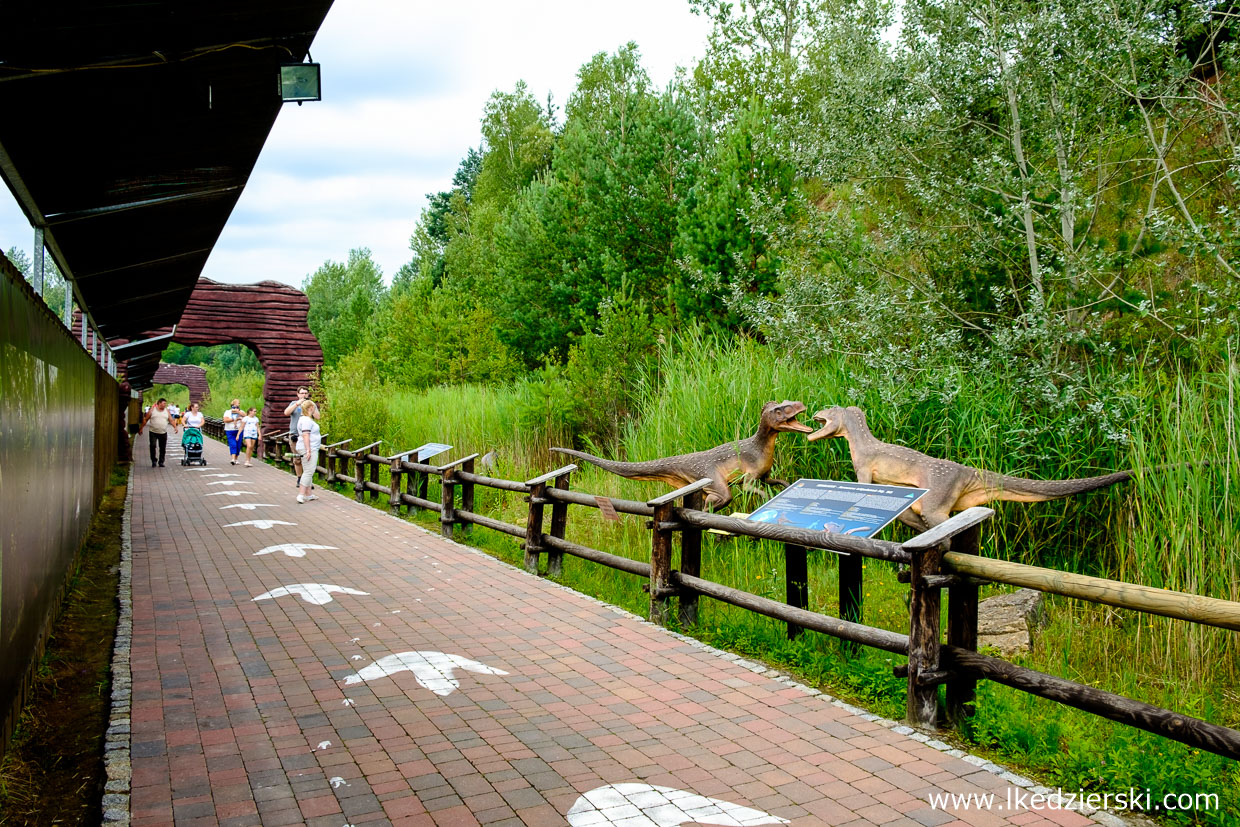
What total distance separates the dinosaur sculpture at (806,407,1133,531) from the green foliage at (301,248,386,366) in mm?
42598

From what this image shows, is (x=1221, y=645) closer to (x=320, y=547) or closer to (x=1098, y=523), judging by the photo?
(x=1098, y=523)

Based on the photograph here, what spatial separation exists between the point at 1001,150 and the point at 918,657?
7.17 m

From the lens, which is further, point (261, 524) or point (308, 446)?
point (308, 446)

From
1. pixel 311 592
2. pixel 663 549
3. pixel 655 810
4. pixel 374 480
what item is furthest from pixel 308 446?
pixel 655 810

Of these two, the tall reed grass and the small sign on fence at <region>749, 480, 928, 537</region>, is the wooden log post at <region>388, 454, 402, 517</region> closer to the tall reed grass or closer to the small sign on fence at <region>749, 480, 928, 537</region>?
the tall reed grass

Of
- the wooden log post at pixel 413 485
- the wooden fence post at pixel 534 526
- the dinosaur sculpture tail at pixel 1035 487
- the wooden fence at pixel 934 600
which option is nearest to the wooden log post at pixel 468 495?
the wooden log post at pixel 413 485

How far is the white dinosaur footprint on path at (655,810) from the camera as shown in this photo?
3.39 m

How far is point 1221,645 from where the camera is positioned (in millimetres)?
4828

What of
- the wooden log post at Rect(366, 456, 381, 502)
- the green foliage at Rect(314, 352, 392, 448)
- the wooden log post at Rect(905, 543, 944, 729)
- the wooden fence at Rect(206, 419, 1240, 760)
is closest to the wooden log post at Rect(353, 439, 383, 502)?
the wooden log post at Rect(366, 456, 381, 502)

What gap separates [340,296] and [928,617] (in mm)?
62369

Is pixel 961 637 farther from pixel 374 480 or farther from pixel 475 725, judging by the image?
pixel 374 480

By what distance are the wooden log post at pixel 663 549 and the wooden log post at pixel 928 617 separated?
7.22ft

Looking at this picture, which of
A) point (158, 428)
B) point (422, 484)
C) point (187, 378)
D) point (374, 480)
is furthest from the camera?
point (187, 378)

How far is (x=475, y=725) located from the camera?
175 inches
